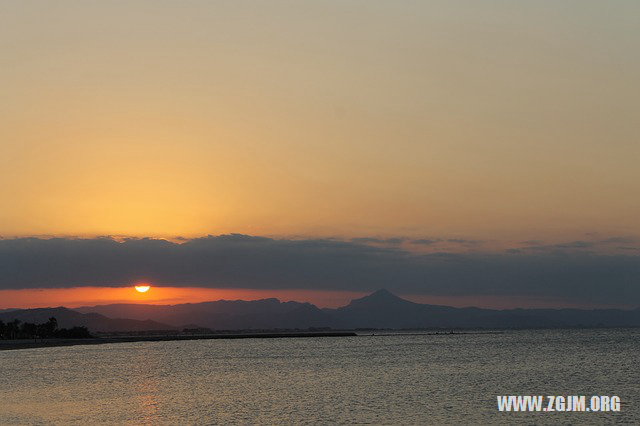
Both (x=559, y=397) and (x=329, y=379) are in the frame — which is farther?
(x=329, y=379)

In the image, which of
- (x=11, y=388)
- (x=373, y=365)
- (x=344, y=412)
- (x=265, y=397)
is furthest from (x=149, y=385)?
(x=373, y=365)

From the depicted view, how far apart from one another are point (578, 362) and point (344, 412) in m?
81.9

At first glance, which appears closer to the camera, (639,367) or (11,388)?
(11,388)

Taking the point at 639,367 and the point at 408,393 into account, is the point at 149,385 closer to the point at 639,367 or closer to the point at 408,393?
the point at 408,393

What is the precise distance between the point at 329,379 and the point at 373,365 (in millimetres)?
31172

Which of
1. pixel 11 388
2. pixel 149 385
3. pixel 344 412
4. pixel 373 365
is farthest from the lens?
pixel 373 365

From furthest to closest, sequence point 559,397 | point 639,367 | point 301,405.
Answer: point 639,367 < point 559,397 < point 301,405

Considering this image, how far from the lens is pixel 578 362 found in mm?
134750

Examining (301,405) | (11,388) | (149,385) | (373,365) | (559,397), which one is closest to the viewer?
(301,405)

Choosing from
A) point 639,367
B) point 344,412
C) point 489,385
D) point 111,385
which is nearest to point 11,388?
point 111,385

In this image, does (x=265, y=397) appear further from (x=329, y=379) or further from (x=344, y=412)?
(x=329, y=379)

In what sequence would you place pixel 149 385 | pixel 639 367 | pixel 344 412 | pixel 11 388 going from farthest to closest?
1. pixel 639 367
2. pixel 149 385
3. pixel 11 388
4. pixel 344 412

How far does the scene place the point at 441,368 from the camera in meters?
120

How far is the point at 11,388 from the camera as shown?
8744cm
